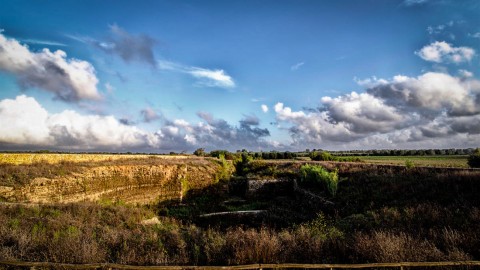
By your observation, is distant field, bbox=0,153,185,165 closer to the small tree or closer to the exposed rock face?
the exposed rock face

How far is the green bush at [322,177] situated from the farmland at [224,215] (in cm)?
14

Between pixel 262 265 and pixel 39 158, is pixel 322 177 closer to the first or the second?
pixel 262 265

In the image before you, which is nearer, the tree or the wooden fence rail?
the wooden fence rail

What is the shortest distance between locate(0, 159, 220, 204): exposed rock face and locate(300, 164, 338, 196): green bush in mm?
13352

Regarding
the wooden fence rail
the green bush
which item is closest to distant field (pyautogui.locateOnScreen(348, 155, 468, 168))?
the green bush

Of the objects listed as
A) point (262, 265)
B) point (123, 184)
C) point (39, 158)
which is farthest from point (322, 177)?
point (39, 158)

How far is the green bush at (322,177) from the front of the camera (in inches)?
922

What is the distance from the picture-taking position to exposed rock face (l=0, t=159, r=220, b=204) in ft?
66.3

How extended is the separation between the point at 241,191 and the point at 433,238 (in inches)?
1176

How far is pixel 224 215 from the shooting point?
23922 mm

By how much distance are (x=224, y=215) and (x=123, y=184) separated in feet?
39.1

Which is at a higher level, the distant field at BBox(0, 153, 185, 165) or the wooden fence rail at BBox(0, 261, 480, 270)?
the distant field at BBox(0, 153, 185, 165)

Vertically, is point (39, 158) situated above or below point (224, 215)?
above

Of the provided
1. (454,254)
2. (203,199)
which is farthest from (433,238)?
(203,199)
